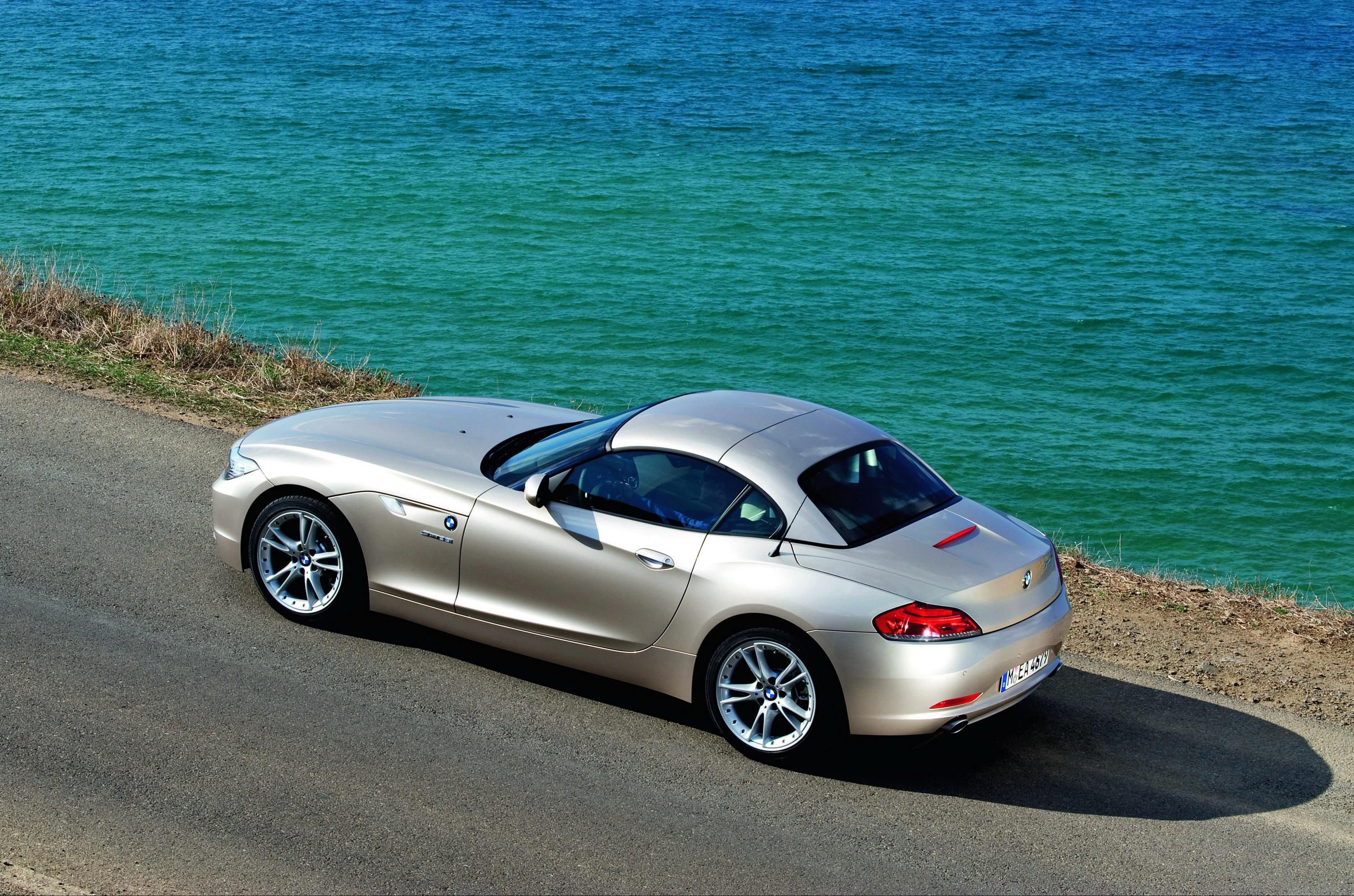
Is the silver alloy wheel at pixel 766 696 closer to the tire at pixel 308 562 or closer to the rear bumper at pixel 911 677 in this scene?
the rear bumper at pixel 911 677

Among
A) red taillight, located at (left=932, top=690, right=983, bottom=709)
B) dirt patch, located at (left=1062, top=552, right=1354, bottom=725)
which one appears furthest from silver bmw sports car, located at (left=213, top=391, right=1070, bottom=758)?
dirt patch, located at (left=1062, top=552, right=1354, bottom=725)

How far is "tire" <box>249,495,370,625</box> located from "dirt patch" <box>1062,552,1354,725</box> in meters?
4.23

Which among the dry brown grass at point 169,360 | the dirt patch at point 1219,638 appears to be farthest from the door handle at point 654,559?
the dry brown grass at point 169,360

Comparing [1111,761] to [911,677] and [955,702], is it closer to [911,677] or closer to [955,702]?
[955,702]

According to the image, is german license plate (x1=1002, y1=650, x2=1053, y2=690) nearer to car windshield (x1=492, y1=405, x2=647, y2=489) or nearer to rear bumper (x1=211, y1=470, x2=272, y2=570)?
car windshield (x1=492, y1=405, x2=647, y2=489)

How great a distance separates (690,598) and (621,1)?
70377 millimetres

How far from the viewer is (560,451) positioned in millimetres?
6816

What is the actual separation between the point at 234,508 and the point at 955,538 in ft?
13.2

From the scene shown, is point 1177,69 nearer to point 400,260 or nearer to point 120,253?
point 400,260

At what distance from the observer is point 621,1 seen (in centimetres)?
7150

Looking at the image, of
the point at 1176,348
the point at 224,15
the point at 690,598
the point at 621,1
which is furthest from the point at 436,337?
the point at 621,1

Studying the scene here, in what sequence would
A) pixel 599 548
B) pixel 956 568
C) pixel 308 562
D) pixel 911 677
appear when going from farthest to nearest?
pixel 308 562, pixel 599 548, pixel 956 568, pixel 911 677

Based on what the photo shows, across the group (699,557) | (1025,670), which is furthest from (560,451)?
(1025,670)

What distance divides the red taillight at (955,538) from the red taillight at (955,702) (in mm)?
727
